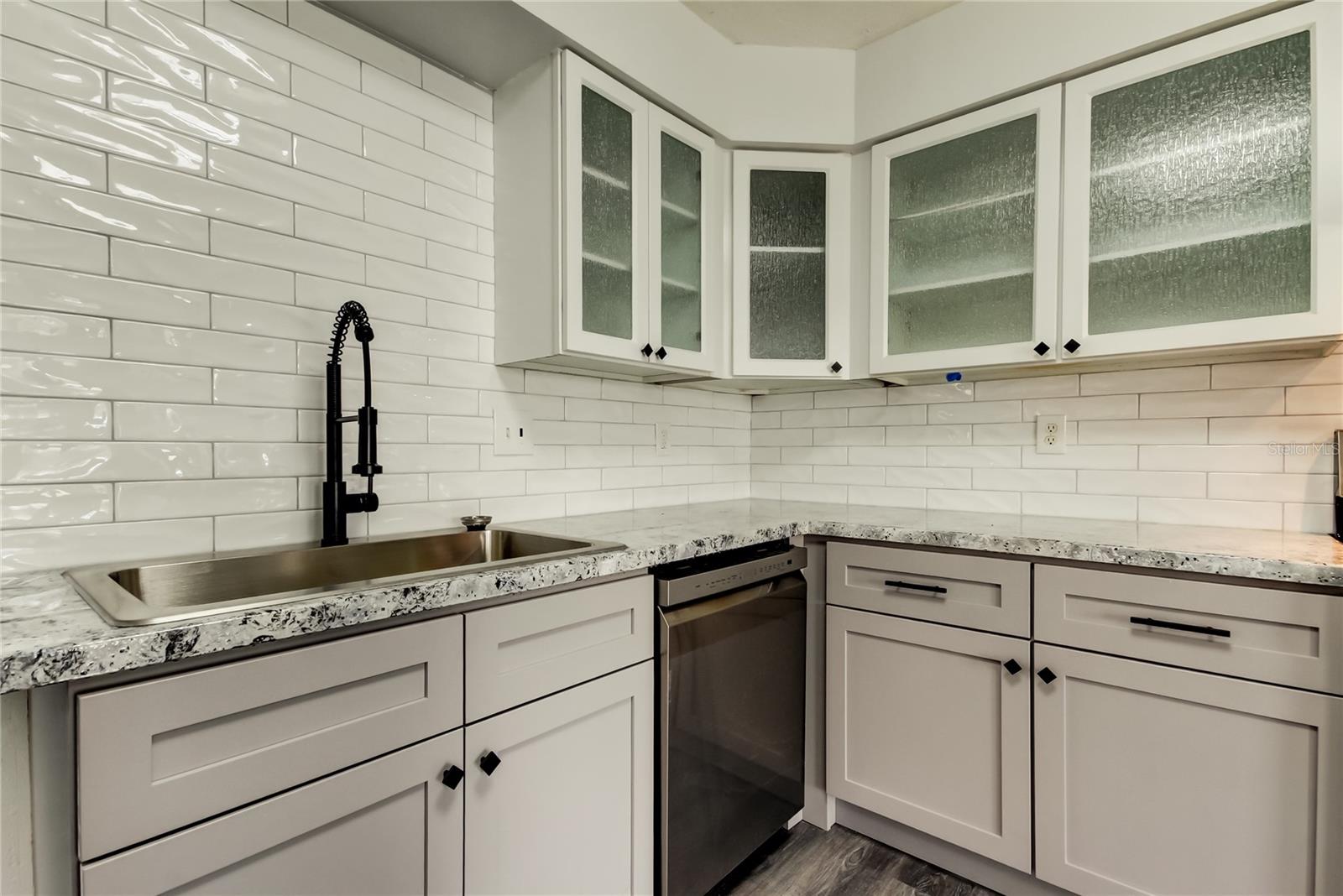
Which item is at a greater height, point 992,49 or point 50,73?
point 992,49

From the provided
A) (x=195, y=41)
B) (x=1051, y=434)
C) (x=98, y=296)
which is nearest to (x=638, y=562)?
(x=98, y=296)

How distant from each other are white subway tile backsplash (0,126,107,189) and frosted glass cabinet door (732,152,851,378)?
5.42 ft

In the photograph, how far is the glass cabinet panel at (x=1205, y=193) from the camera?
149 cm

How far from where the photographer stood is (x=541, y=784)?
120 centimetres

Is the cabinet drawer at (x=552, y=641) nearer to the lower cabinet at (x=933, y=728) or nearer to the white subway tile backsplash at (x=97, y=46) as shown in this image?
the lower cabinet at (x=933, y=728)

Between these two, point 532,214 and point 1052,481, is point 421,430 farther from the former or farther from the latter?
point 1052,481

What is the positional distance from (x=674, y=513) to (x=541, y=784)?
1058 mm

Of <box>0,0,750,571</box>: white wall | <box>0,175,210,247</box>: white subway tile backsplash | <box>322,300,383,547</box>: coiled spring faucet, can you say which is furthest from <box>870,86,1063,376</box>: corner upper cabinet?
<box>0,175,210,247</box>: white subway tile backsplash

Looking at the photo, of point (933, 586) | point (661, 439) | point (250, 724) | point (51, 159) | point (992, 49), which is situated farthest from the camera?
point (661, 439)

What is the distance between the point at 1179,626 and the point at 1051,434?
826 millimetres

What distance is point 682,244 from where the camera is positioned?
2027mm

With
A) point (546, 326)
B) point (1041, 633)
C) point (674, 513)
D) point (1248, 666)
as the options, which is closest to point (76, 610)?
point (546, 326)

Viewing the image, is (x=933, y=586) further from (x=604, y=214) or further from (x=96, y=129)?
(x=96, y=129)

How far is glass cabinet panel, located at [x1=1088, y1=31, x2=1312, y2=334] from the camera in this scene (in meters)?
1.49
